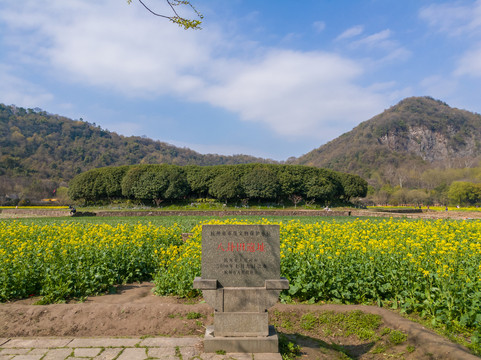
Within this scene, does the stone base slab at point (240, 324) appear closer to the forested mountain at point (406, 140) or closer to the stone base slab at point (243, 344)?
the stone base slab at point (243, 344)

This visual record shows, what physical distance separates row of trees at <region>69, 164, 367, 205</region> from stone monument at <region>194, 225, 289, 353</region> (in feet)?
133

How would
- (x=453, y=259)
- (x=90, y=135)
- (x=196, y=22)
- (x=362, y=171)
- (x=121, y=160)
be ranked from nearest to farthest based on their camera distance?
(x=196, y=22) → (x=453, y=259) → (x=362, y=171) → (x=121, y=160) → (x=90, y=135)

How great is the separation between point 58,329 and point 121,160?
336ft

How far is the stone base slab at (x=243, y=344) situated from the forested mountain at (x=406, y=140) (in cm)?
9620

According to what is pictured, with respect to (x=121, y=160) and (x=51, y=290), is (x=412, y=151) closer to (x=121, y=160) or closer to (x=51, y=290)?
(x=121, y=160)

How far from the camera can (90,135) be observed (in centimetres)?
11838

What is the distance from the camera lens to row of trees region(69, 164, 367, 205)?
149 ft

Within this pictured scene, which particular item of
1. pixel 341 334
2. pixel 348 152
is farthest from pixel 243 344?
pixel 348 152

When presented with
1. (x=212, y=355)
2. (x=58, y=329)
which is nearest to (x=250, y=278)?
(x=212, y=355)

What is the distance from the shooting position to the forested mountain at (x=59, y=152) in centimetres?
6744

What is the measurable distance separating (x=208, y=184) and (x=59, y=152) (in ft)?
206

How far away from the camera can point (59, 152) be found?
293ft

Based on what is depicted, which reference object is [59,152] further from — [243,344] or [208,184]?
[243,344]

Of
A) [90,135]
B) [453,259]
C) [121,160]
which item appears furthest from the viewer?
[90,135]
